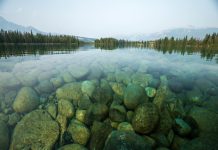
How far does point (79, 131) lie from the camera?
7137 millimetres

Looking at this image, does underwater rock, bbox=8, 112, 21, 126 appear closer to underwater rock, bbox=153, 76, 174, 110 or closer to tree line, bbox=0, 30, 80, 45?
underwater rock, bbox=153, 76, 174, 110

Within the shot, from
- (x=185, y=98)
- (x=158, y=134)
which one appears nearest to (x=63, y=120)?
(x=158, y=134)

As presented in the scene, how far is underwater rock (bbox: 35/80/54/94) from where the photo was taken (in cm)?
1072

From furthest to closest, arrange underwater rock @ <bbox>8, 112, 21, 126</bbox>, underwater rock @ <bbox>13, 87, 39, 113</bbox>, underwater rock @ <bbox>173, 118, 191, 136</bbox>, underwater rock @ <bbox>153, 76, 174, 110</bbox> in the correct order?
underwater rock @ <bbox>153, 76, 174, 110</bbox> < underwater rock @ <bbox>13, 87, 39, 113</bbox> < underwater rock @ <bbox>8, 112, 21, 126</bbox> < underwater rock @ <bbox>173, 118, 191, 136</bbox>

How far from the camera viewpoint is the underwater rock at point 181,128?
698cm

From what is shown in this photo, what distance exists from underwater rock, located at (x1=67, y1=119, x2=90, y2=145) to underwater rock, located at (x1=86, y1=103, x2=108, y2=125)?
519 mm

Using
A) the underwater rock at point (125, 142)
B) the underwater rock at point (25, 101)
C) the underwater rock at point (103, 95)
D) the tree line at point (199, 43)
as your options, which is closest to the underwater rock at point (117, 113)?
the underwater rock at point (103, 95)

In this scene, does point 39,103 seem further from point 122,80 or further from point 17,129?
point 122,80

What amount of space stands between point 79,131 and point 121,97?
3617 millimetres

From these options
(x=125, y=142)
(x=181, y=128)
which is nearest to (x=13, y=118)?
(x=125, y=142)

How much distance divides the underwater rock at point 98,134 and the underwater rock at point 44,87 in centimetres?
516

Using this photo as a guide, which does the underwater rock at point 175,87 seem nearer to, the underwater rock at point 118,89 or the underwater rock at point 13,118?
the underwater rock at point 118,89

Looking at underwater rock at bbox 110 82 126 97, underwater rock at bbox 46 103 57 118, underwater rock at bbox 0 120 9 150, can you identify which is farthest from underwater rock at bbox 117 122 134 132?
underwater rock at bbox 0 120 9 150

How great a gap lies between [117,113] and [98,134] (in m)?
1.56
